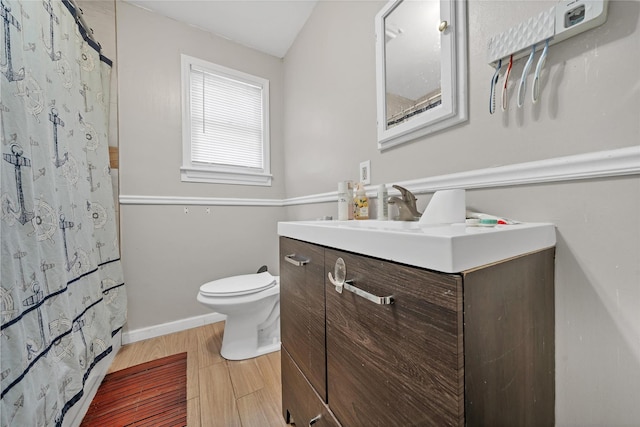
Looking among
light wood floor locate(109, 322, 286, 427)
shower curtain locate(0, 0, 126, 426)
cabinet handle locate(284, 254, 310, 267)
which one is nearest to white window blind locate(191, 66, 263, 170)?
shower curtain locate(0, 0, 126, 426)

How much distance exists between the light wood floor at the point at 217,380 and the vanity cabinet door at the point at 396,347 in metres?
0.65

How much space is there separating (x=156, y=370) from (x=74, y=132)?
4.16ft

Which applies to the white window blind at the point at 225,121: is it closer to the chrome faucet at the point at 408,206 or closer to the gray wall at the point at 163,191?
the gray wall at the point at 163,191

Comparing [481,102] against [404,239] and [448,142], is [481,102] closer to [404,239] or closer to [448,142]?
[448,142]

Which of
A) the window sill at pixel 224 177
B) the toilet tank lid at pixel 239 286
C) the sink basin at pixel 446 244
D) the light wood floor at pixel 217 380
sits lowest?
the light wood floor at pixel 217 380

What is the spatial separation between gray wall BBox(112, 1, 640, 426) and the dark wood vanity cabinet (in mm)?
83

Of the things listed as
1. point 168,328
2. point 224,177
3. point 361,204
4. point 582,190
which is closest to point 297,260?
point 361,204

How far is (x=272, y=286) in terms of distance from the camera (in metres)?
1.50

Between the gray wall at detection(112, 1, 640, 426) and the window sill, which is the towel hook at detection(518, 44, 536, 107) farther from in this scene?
the window sill

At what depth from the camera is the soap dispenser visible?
1116 mm

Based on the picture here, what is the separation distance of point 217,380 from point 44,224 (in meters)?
1.03

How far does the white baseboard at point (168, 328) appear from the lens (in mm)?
1623

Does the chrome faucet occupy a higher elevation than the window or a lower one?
lower

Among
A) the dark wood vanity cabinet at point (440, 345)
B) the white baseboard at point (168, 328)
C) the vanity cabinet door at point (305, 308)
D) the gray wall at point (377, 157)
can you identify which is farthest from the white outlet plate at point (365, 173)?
the white baseboard at point (168, 328)
